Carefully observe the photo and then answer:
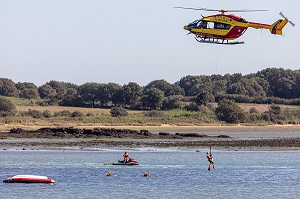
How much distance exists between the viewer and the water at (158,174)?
162 feet

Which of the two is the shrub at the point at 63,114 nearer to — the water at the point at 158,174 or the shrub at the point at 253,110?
the shrub at the point at 253,110

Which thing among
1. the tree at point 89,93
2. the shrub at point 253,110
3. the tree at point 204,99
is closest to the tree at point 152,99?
the tree at point 204,99

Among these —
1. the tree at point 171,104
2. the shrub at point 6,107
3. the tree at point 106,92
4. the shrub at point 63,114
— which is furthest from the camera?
the tree at point 106,92

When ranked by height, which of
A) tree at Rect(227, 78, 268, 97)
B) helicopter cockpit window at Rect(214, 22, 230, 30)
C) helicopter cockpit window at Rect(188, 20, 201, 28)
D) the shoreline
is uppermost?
tree at Rect(227, 78, 268, 97)

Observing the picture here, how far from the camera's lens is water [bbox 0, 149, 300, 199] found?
4944 centimetres

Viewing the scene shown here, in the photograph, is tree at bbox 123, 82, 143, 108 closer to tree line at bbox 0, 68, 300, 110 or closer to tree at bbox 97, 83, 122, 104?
tree line at bbox 0, 68, 300, 110

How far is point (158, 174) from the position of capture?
58.8 m

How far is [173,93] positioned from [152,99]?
36.7 meters

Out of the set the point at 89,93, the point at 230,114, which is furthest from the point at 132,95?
the point at 230,114

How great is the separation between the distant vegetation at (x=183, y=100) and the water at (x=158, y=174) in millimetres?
53310

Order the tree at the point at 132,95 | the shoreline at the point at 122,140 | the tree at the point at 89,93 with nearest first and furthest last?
the shoreline at the point at 122,140 → the tree at the point at 132,95 → the tree at the point at 89,93

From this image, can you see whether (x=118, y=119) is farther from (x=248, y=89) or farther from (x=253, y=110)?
(x=248, y=89)

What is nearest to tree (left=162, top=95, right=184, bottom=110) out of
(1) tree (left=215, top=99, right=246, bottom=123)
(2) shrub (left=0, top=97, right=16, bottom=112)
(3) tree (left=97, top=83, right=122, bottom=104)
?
(3) tree (left=97, top=83, right=122, bottom=104)

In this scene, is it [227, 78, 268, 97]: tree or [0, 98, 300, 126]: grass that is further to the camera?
[227, 78, 268, 97]: tree
